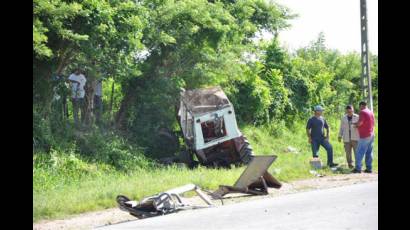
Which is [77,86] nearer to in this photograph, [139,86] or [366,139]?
[139,86]

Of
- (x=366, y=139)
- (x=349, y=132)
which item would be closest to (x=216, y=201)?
(x=366, y=139)

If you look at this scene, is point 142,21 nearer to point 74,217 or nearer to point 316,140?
point 316,140

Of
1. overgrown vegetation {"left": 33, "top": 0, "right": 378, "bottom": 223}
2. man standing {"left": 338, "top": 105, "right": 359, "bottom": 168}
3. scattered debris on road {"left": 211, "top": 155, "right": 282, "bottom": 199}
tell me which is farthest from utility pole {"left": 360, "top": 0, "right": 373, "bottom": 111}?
scattered debris on road {"left": 211, "top": 155, "right": 282, "bottom": 199}

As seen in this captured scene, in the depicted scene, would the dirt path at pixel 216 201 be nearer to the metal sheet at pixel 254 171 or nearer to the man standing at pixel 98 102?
the metal sheet at pixel 254 171

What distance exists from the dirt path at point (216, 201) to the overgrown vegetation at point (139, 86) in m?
0.46

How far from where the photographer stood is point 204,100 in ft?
63.0

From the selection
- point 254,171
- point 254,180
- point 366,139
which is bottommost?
point 254,180

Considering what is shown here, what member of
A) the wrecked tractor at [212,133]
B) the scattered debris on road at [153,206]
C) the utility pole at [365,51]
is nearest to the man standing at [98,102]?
the wrecked tractor at [212,133]

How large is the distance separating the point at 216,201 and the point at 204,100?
7.36 metres

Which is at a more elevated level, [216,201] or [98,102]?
[98,102]

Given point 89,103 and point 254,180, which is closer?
point 254,180

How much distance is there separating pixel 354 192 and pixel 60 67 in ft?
28.7
